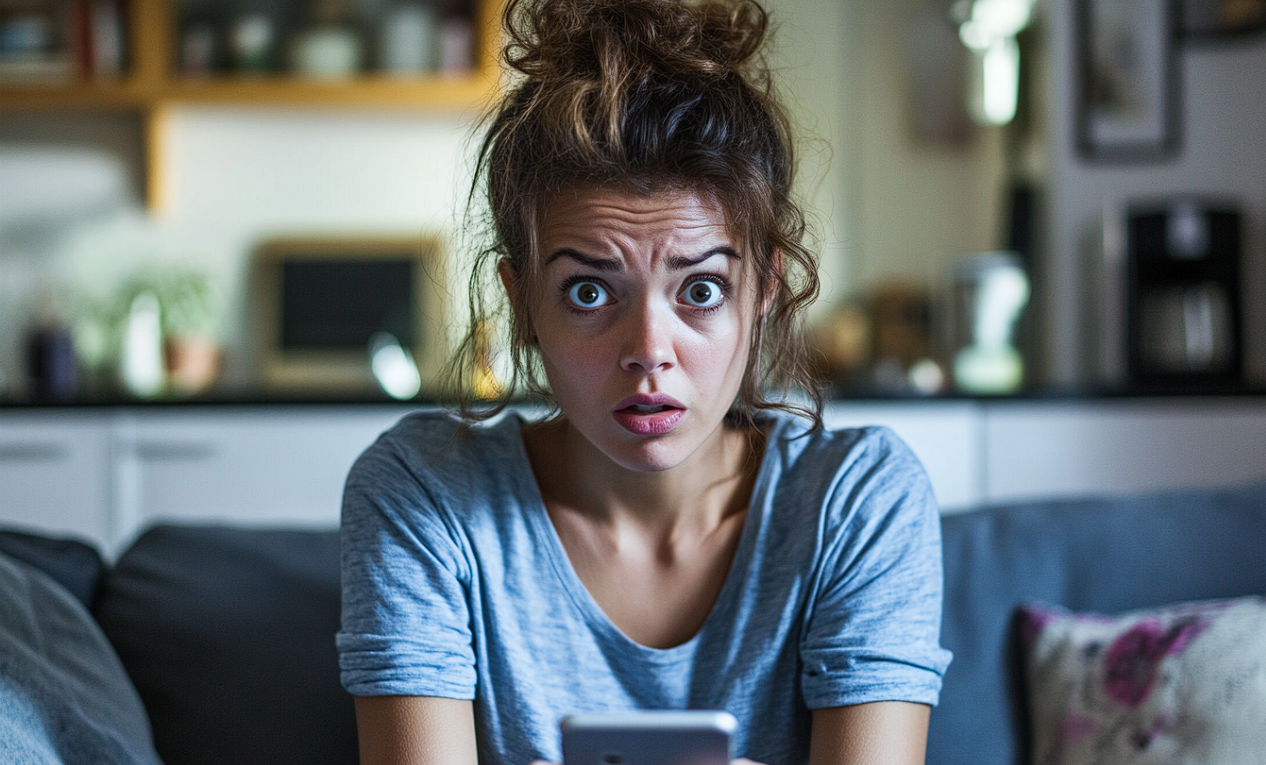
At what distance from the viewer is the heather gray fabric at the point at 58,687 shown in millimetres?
877

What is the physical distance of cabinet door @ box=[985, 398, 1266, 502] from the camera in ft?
7.96

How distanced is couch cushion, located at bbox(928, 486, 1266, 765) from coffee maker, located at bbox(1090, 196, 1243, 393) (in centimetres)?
145

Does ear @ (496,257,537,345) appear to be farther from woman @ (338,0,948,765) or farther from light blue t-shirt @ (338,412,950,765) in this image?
light blue t-shirt @ (338,412,950,765)

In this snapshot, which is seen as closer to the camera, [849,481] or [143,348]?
[849,481]

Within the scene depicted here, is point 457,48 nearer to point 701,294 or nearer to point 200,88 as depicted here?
point 200,88

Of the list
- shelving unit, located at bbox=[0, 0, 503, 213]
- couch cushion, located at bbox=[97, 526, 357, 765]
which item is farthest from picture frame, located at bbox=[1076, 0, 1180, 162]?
couch cushion, located at bbox=[97, 526, 357, 765]

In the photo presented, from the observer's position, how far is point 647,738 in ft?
2.15

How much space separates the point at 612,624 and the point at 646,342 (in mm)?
275

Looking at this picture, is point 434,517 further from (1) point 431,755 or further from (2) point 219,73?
(2) point 219,73

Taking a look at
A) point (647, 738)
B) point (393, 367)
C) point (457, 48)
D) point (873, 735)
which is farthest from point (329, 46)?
point (647, 738)

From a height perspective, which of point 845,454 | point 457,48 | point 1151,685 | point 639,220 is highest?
point 457,48

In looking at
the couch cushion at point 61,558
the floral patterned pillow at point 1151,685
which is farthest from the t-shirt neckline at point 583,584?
the couch cushion at point 61,558

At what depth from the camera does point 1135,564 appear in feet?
4.01

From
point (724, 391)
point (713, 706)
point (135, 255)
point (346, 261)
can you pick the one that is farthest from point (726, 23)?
point (135, 255)
